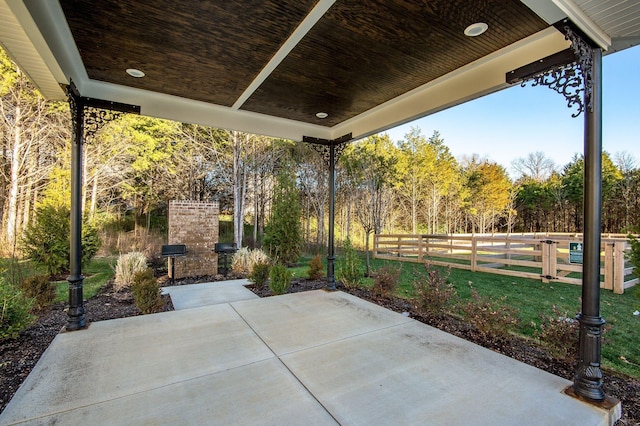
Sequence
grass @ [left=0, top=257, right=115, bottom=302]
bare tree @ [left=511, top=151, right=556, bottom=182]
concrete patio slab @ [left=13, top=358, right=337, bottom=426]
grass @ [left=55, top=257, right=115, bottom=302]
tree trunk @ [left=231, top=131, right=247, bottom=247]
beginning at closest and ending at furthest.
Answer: concrete patio slab @ [left=13, top=358, right=337, bottom=426], grass @ [left=0, top=257, right=115, bottom=302], grass @ [left=55, top=257, right=115, bottom=302], tree trunk @ [left=231, top=131, right=247, bottom=247], bare tree @ [left=511, top=151, right=556, bottom=182]

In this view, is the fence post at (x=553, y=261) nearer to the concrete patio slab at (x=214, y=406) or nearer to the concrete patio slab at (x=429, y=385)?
the concrete patio slab at (x=429, y=385)

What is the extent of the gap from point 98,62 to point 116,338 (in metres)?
3.07

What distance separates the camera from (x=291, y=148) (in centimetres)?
1228

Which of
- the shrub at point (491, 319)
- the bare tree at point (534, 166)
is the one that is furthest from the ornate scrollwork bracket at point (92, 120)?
the bare tree at point (534, 166)

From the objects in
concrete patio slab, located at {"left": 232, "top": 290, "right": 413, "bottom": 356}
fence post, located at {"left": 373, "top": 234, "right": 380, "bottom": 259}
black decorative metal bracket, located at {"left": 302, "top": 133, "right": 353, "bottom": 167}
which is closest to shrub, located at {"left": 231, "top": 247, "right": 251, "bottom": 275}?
concrete patio slab, located at {"left": 232, "top": 290, "right": 413, "bottom": 356}

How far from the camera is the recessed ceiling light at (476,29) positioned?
262 centimetres

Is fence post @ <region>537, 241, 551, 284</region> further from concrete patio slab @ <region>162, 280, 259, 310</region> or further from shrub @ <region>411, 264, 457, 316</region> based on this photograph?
concrete patio slab @ <region>162, 280, 259, 310</region>

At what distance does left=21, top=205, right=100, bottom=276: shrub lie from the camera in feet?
20.7

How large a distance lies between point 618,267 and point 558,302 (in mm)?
1895

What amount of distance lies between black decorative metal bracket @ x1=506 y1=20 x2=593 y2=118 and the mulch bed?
7.31 ft

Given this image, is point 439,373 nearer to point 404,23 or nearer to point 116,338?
point 404,23

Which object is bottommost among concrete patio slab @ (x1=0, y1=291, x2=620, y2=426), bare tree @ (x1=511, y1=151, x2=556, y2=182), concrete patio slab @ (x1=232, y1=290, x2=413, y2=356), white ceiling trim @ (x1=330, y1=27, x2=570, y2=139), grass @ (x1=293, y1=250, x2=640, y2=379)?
grass @ (x1=293, y1=250, x2=640, y2=379)

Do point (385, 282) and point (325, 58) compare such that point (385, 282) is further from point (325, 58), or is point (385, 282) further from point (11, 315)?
point (11, 315)

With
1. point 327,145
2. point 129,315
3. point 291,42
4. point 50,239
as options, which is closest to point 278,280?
point 129,315
